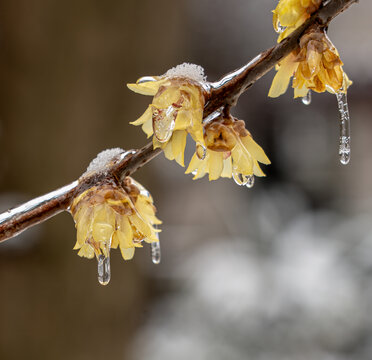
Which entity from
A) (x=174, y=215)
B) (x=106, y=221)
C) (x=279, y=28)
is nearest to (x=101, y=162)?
(x=106, y=221)

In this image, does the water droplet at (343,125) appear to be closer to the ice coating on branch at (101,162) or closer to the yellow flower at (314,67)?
the yellow flower at (314,67)

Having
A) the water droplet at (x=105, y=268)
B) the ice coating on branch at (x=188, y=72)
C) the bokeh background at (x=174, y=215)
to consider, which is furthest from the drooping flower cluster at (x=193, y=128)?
the bokeh background at (x=174, y=215)

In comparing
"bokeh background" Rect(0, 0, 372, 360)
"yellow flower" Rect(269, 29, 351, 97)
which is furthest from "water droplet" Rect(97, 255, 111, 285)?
"bokeh background" Rect(0, 0, 372, 360)

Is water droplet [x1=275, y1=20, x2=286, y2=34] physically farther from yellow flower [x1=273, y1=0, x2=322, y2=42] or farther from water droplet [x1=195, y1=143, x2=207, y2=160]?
water droplet [x1=195, y1=143, x2=207, y2=160]

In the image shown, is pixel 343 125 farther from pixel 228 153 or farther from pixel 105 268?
pixel 105 268

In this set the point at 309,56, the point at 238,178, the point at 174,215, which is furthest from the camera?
the point at 174,215
